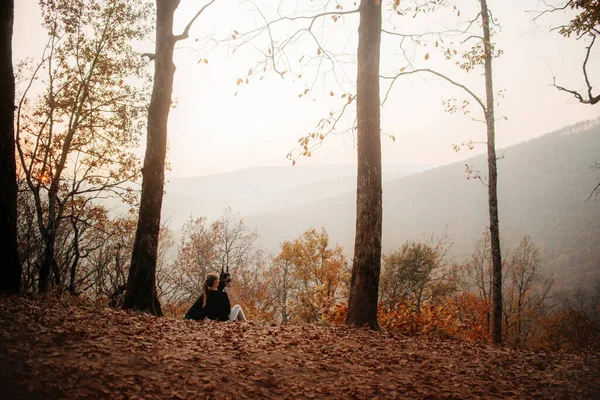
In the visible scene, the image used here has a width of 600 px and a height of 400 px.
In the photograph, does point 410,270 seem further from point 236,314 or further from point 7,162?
point 7,162

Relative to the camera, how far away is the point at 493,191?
34.8 ft

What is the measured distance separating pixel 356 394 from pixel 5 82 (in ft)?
22.2

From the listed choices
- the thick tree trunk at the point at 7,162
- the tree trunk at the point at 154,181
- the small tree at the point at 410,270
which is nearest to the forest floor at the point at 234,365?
the thick tree trunk at the point at 7,162

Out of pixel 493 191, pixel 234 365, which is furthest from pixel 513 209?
pixel 234 365

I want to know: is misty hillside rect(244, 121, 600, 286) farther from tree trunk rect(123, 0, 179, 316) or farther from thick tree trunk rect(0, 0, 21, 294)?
thick tree trunk rect(0, 0, 21, 294)

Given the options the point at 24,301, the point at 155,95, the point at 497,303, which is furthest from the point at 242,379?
the point at 497,303

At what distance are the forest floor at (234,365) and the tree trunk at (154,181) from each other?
3.81 ft

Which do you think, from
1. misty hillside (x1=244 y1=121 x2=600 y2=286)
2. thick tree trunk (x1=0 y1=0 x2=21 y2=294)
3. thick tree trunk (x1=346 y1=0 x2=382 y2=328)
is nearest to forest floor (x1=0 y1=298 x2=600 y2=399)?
thick tree trunk (x1=0 y1=0 x2=21 y2=294)

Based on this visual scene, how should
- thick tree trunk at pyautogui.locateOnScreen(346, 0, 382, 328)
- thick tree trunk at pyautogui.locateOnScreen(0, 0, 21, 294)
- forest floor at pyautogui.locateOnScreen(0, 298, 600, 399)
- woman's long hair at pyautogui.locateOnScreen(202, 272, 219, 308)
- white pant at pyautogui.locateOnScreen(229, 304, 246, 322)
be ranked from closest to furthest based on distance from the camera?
forest floor at pyautogui.locateOnScreen(0, 298, 600, 399) < thick tree trunk at pyautogui.locateOnScreen(0, 0, 21, 294) < thick tree trunk at pyautogui.locateOnScreen(346, 0, 382, 328) < woman's long hair at pyautogui.locateOnScreen(202, 272, 219, 308) < white pant at pyautogui.locateOnScreen(229, 304, 246, 322)

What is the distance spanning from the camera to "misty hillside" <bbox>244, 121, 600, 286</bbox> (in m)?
84.3

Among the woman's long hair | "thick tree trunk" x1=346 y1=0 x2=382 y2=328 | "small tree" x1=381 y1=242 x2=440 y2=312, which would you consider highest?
"thick tree trunk" x1=346 y1=0 x2=382 y2=328

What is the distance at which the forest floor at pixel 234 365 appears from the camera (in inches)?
133

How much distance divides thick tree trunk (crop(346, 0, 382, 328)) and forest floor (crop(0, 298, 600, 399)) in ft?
3.38

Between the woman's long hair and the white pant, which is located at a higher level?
the woman's long hair
